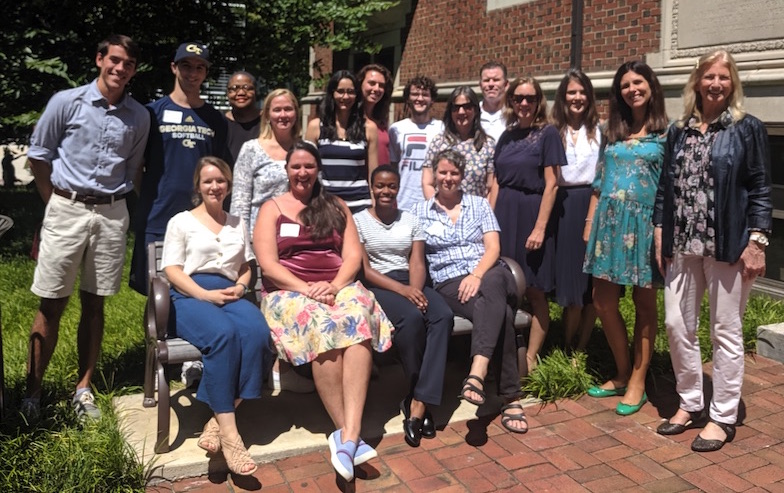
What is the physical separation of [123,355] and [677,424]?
362 centimetres

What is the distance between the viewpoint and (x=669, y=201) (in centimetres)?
394

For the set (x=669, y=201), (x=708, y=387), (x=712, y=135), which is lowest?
(x=708, y=387)

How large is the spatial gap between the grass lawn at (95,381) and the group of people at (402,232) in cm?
18

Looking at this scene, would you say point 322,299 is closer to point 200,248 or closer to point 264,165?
point 200,248

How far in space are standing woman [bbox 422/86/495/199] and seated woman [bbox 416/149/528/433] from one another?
292 millimetres

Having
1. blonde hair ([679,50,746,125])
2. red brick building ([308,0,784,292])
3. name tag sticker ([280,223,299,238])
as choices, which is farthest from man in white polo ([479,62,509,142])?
red brick building ([308,0,784,292])

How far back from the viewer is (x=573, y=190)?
4.80 meters

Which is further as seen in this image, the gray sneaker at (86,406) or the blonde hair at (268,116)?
the blonde hair at (268,116)

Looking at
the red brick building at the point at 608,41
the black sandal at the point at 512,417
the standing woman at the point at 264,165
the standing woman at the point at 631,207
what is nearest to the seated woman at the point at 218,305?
the standing woman at the point at 264,165

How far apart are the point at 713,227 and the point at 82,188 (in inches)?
131

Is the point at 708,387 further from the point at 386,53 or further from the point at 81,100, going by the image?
the point at 386,53

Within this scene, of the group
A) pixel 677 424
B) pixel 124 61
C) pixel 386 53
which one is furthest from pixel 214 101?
pixel 677 424

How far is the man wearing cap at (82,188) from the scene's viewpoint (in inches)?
157

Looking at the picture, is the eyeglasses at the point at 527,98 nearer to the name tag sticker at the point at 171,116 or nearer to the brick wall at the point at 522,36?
the name tag sticker at the point at 171,116
